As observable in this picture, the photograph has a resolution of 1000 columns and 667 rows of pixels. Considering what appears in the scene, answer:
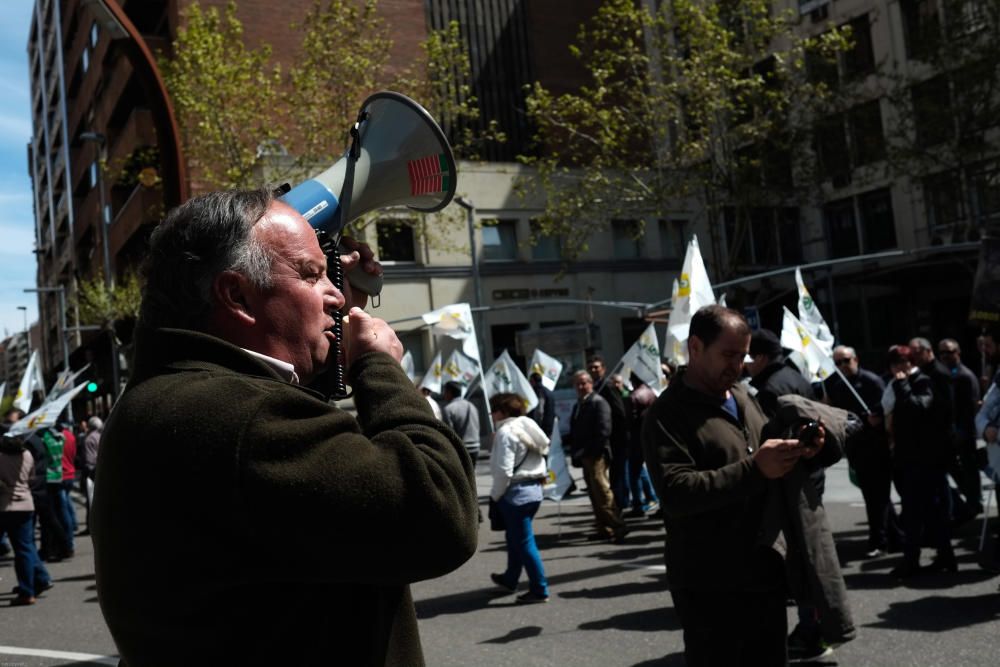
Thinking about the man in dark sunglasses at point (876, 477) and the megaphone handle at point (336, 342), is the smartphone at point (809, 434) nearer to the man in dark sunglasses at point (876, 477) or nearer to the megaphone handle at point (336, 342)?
the megaphone handle at point (336, 342)

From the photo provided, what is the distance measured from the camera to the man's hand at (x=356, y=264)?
6.52 ft

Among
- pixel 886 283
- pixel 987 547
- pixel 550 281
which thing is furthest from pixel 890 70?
pixel 987 547

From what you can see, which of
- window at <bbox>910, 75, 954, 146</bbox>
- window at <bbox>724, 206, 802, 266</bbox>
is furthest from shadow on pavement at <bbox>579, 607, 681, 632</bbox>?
window at <bbox>724, 206, 802, 266</bbox>

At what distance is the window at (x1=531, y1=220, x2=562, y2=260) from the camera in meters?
35.4

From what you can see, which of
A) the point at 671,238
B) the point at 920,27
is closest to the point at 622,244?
the point at 671,238

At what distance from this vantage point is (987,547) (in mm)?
7863

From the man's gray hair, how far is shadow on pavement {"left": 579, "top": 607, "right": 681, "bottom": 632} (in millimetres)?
5787

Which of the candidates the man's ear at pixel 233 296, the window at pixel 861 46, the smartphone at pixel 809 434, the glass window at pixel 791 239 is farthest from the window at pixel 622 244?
the man's ear at pixel 233 296

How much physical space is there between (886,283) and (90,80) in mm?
35083

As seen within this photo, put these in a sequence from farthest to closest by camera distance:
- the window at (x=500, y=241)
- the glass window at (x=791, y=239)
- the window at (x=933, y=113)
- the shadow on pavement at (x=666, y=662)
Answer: the glass window at (x=791, y=239), the window at (x=500, y=241), the window at (x=933, y=113), the shadow on pavement at (x=666, y=662)

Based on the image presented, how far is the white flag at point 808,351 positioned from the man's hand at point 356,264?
8273 mm

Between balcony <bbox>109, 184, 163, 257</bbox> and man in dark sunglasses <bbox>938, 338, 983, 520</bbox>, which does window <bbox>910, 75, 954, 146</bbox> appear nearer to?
man in dark sunglasses <bbox>938, 338, 983, 520</bbox>

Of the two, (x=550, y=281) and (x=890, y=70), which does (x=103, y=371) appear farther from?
(x=890, y=70)

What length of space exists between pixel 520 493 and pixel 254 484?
712 cm
